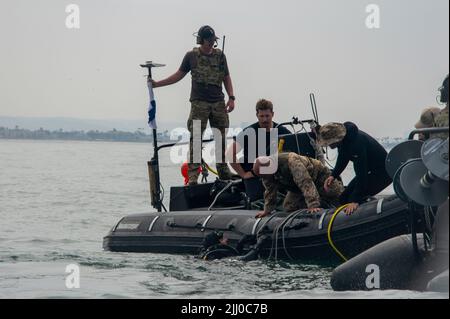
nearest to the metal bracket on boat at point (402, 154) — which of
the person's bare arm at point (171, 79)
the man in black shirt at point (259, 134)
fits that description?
the man in black shirt at point (259, 134)

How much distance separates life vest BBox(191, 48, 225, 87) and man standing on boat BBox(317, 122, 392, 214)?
238 cm

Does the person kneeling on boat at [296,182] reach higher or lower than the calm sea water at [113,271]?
higher

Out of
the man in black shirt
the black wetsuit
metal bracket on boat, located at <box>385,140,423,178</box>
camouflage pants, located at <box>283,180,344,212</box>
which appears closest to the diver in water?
camouflage pants, located at <box>283,180,344,212</box>

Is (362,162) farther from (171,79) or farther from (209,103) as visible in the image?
(171,79)

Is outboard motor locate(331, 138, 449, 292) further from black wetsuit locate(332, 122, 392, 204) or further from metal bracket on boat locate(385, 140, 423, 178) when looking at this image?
black wetsuit locate(332, 122, 392, 204)

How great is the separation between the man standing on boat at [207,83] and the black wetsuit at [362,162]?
7.78ft

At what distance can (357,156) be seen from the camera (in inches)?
386

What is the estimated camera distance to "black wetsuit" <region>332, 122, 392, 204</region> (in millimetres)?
9812

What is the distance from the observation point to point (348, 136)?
32.2ft

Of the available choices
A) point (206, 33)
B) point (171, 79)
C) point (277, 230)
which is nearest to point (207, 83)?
point (171, 79)

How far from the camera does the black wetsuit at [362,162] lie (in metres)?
9.81

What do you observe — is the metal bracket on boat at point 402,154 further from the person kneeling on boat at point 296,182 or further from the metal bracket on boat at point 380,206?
the person kneeling on boat at point 296,182

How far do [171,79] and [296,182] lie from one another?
251 centimetres

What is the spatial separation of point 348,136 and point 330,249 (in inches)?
46.5
